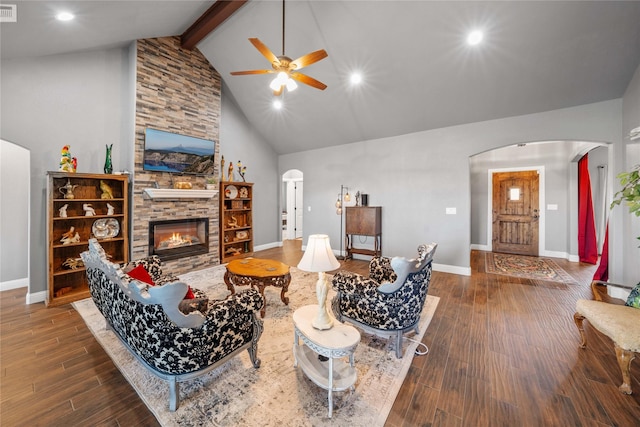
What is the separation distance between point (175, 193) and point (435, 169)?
5.10 metres

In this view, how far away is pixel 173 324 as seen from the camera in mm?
1508

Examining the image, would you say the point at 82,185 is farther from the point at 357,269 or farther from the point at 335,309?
the point at 357,269

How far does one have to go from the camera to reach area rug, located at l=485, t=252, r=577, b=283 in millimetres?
4527

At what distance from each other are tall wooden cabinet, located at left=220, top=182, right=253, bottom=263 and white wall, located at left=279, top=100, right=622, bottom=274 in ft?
6.80

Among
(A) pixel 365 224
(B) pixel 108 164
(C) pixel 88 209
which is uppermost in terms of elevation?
(B) pixel 108 164

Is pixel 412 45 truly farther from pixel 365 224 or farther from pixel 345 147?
pixel 365 224

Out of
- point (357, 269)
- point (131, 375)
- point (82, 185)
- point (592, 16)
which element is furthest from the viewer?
point (357, 269)

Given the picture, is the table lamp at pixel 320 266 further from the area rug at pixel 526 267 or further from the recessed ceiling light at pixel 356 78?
the area rug at pixel 526 267

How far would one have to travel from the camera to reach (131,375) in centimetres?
197

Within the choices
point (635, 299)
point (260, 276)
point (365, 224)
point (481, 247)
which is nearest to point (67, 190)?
point (260, 276)

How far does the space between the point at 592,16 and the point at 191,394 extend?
5.37 m

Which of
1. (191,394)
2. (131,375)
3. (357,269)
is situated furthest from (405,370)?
(357,269)

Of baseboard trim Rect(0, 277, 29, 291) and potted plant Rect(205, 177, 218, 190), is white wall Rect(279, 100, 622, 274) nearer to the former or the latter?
potted plant Rect(205, 177, 218, 190)

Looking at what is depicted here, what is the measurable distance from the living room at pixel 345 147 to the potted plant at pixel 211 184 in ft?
3.14
